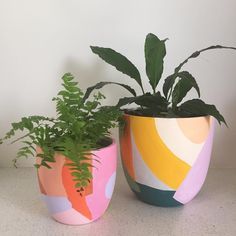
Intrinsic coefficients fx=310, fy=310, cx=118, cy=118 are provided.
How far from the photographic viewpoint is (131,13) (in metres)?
0.80

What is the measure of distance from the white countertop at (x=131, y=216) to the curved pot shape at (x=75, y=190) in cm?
2

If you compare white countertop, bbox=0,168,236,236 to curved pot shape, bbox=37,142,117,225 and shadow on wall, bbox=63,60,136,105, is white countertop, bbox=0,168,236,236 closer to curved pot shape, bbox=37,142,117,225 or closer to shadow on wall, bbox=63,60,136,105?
curved pot shape, bbox=37,142,117,225

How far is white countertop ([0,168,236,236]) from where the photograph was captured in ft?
1.75

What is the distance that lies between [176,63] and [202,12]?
0.47 ft

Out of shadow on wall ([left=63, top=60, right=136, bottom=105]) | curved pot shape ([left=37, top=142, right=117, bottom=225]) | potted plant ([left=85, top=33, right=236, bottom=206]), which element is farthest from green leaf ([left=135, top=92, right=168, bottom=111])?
shadow on wall ([left=63, top=60, right=136, bottom=105])

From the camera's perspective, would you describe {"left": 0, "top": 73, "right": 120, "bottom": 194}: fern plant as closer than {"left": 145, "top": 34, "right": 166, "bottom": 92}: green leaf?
Yes

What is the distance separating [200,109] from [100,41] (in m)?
0.36

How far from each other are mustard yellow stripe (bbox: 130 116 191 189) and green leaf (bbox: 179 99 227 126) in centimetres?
7

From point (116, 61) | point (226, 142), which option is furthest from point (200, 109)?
point (226, 142)

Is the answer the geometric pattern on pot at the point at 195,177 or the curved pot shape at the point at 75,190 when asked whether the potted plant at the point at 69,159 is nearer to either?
the curved pot shape at the point at 75,190

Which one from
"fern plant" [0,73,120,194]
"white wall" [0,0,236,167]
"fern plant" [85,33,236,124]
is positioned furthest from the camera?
"white wall" [0,0,236,167]

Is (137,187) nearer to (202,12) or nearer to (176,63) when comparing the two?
(176,63)

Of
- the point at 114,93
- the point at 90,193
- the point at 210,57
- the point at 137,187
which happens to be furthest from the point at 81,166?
the point at 210,57

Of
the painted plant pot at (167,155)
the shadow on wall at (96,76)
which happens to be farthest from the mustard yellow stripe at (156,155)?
the shadow on wall at (96,76)
